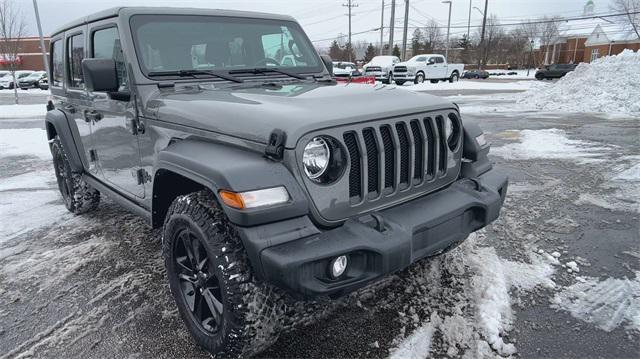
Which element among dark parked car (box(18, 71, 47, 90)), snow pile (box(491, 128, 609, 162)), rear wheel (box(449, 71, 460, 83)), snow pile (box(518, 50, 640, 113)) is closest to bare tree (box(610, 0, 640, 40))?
rear wheel (box(449, 71, 460, 83))

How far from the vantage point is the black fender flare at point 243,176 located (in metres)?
2.01

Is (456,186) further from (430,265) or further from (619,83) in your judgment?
(619,83)

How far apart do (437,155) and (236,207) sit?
1.34 metres

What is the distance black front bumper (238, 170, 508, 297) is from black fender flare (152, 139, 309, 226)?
0.21ft

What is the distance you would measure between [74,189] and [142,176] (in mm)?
2090

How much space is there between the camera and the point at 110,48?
340 cm

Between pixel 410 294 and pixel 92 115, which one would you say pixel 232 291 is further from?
pixel 92 115

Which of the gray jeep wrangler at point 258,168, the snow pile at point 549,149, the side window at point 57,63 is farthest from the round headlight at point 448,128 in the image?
the snow pile at point 549,149

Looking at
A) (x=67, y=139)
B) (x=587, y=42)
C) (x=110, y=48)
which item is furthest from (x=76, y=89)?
(x=587, y=42)

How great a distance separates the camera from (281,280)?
1929 mm

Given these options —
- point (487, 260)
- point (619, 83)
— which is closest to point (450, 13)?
point (619, 83)

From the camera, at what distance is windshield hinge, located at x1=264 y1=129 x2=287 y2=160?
2127 mm

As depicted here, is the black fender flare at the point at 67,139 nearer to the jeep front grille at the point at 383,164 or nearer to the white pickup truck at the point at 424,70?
the jeep front grille at the point at 383,164

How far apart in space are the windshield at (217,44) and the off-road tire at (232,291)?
1.36 m
